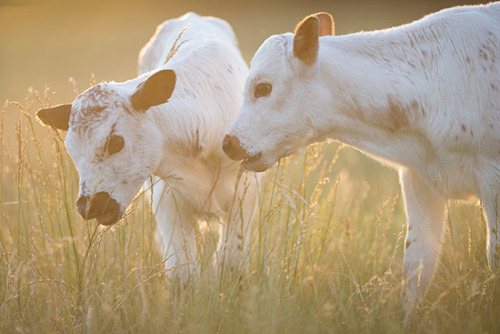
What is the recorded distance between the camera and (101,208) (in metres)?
3.77

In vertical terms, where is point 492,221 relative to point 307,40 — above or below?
below

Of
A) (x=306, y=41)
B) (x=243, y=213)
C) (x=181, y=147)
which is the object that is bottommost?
(x=243, y=213)

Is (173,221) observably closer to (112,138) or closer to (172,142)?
(172,142)

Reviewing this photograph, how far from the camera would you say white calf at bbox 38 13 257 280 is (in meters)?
3.79

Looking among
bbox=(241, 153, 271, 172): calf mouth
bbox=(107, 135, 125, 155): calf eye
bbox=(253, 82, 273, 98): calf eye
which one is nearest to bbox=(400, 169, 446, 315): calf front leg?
bbox=(241, 153, 271, 172): calf mouth

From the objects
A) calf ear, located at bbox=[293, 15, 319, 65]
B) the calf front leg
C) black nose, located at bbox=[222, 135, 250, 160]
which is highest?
calf ear, located at bbox=[293, 15, 319, 65]

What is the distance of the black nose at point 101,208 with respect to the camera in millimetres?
3644

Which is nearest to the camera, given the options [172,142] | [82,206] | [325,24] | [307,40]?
[82,206]

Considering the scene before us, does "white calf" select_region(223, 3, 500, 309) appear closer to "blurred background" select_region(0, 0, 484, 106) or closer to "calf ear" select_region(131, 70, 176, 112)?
"calf ear" select_region(131, 70, 176, 112)

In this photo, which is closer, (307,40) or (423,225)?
(307,40)

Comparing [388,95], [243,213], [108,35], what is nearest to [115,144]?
[243,213]

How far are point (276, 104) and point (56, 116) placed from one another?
5.08ft

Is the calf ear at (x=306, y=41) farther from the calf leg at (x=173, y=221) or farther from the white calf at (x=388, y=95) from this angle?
the calf leg at (x=173, y=221)

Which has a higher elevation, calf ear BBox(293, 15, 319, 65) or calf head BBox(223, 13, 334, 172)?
calf ear BBox(293, 15, 319, 65)
